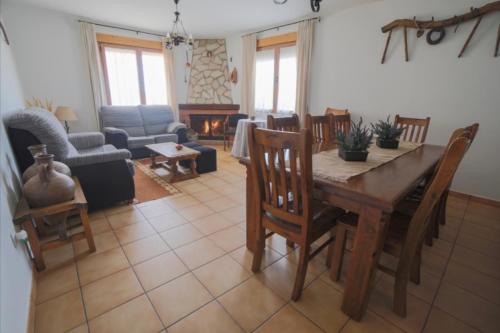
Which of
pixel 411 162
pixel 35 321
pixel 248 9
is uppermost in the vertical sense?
pixel 248 9

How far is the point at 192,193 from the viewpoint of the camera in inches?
117

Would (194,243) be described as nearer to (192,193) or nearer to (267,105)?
(192,193)

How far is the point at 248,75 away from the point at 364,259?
4735mm

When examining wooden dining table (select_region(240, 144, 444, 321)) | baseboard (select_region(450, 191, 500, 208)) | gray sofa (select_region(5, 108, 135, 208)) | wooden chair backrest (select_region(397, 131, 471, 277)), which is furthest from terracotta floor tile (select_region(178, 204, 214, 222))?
baseboard (select_region(450, 191, 500, 208))

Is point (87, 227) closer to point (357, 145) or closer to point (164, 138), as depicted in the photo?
point (357, 145)

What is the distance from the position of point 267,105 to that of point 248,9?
1875mm

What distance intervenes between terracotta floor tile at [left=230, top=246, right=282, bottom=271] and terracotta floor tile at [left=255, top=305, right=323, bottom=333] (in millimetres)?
392

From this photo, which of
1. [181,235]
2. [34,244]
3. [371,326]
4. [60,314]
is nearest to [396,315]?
[371,326]

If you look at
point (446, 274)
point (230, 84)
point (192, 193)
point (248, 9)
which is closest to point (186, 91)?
point (230, 84)

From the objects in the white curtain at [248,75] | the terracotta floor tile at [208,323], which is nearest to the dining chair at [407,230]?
the terracotta floor tile at [208,323]

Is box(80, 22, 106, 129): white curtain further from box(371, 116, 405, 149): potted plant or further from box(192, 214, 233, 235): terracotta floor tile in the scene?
box(371, 116, 405, 149): potted plant

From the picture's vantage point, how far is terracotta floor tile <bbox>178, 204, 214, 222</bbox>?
2.39 m

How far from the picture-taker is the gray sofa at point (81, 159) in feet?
6.29

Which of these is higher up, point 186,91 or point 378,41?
point 378,41
